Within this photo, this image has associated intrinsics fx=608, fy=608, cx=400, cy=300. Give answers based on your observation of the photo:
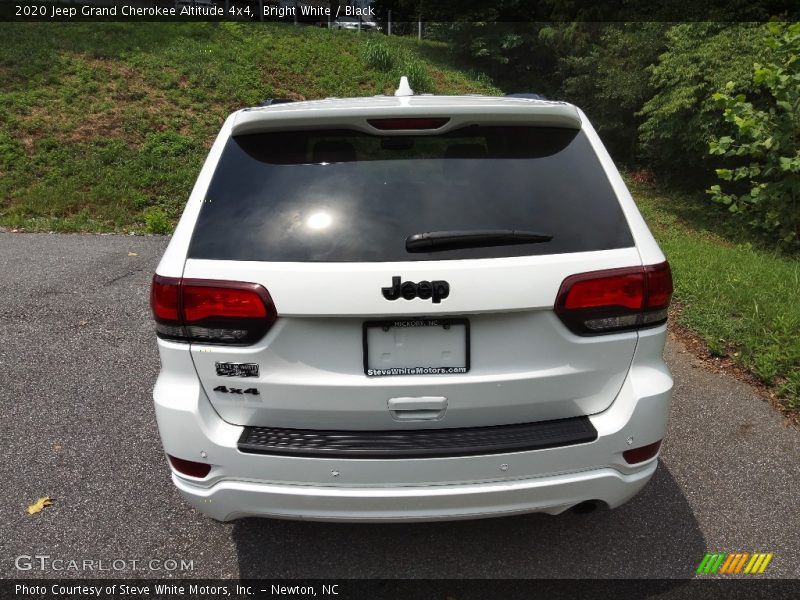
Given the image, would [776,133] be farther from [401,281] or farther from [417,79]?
[417,79]

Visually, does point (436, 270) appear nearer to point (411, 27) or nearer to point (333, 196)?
point (333, 196)

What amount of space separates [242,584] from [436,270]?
1.52 metres

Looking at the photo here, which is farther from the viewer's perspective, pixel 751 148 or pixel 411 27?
pixel 411 27

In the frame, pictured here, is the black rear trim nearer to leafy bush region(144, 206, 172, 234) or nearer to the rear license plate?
the rear license plate

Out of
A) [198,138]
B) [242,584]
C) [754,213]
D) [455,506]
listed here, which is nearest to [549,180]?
Answer: [455,506]

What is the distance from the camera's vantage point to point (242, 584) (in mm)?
2434

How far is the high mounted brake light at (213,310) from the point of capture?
1958mm

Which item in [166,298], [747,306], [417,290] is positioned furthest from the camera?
[747,306]

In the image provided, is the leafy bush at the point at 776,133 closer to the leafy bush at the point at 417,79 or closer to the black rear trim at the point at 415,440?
the black rear trim at the point at 415,440

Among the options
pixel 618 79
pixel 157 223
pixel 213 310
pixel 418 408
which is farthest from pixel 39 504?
pixel 618 79

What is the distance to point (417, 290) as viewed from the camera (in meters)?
1.93

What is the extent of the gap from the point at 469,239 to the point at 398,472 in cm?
80

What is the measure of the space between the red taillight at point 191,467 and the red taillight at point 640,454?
1.46 m

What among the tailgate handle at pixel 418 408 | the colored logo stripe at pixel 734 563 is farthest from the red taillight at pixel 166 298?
the colored logo stripe at pixel 734 563
